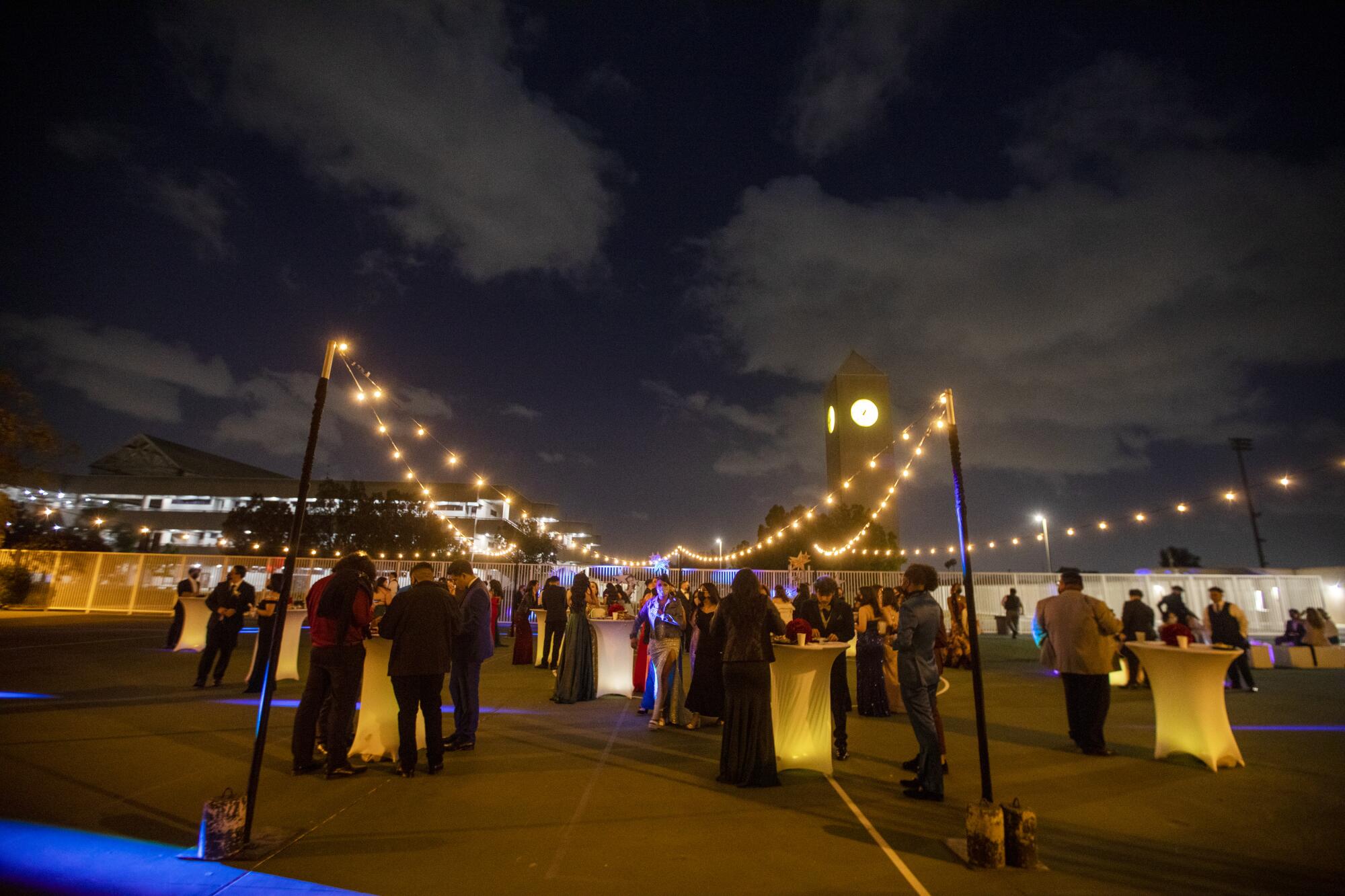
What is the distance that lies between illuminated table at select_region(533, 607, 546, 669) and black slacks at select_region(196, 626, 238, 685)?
4.73m

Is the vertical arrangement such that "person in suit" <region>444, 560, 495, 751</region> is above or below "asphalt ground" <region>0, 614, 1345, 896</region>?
above

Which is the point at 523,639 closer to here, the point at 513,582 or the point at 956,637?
the point at 956,637

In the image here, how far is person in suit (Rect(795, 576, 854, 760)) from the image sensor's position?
18.6ft

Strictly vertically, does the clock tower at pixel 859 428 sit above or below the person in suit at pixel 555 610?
above

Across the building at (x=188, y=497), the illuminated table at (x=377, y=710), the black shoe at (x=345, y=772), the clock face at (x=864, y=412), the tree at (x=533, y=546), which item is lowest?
the black shoe at (x=345, y=772)

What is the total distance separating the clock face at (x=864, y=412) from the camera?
3531 centimetres

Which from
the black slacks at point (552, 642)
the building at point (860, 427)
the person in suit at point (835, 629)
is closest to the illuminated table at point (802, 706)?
the person in suit at point (835, 629)

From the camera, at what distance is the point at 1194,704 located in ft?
17.8

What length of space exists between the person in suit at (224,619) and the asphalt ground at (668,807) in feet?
4.19

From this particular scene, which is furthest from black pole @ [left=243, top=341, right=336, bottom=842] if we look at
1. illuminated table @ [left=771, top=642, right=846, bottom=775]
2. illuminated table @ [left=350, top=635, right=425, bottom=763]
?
illuminated table @ [left=771, top=642, right=846, bottom=775]

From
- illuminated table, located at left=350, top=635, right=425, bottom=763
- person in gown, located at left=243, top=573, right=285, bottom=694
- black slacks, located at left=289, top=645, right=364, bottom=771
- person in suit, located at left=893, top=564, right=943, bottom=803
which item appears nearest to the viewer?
person in suit, located at left=893, top=564, right=943, bottom=803

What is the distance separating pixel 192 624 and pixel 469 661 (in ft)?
31.7

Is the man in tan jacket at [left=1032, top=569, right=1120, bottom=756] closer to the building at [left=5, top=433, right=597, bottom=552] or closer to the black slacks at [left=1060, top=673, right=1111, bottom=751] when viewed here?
the black slacks at [left=1060, top=673, right=1111, bottom=751]

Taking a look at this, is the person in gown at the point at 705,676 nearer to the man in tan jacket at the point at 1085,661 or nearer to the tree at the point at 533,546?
the man in tan jacket at the point at 1085,661
